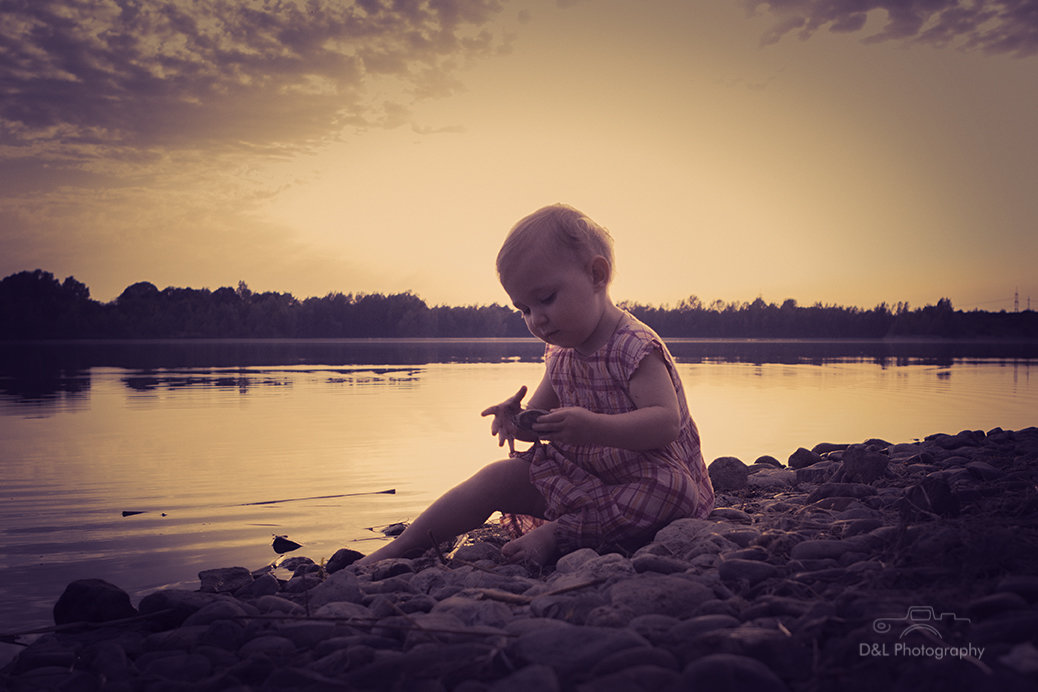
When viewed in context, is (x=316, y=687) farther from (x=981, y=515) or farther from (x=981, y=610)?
(x=981, y=515)

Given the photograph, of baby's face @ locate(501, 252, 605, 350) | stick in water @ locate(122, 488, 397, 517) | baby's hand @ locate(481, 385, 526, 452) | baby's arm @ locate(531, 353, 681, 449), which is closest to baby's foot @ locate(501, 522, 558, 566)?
baby's hand @ locate(481, 385, 526, 452)

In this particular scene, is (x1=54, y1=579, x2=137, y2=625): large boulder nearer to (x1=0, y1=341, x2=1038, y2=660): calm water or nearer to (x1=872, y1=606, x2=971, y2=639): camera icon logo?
(x1=0, y1=341, x2=1038, y2=660): calm water

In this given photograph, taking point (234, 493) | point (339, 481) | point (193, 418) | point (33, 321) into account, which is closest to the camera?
point (234, 493)

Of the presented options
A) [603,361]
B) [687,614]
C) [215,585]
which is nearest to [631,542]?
[603,361]

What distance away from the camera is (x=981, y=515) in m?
2.62

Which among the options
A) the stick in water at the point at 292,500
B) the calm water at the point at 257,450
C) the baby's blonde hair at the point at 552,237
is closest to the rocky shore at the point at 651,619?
the calm water at the point at 257,450

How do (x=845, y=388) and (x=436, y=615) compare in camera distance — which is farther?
(x=845, y=388)

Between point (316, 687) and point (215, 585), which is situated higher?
point (316, 687)

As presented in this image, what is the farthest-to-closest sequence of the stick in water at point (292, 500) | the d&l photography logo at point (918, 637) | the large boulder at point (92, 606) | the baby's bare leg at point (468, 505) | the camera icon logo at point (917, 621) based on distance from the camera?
the stick in water at point (292, 500)
the baby's bare leg at point (468, 505)
the large boulder at point (92, 606)
the camera icon logo at point (917, 621)
the d&l photography logo at point (918, 637)

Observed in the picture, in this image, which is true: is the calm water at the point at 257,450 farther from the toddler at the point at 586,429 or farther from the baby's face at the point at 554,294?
the baby's face at the point at 554,294

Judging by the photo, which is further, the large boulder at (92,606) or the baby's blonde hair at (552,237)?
the baby's blonde hair at (552,237)

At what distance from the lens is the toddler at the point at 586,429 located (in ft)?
9.57

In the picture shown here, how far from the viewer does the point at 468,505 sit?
10.9 feet

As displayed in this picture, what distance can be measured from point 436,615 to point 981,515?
2063mm
